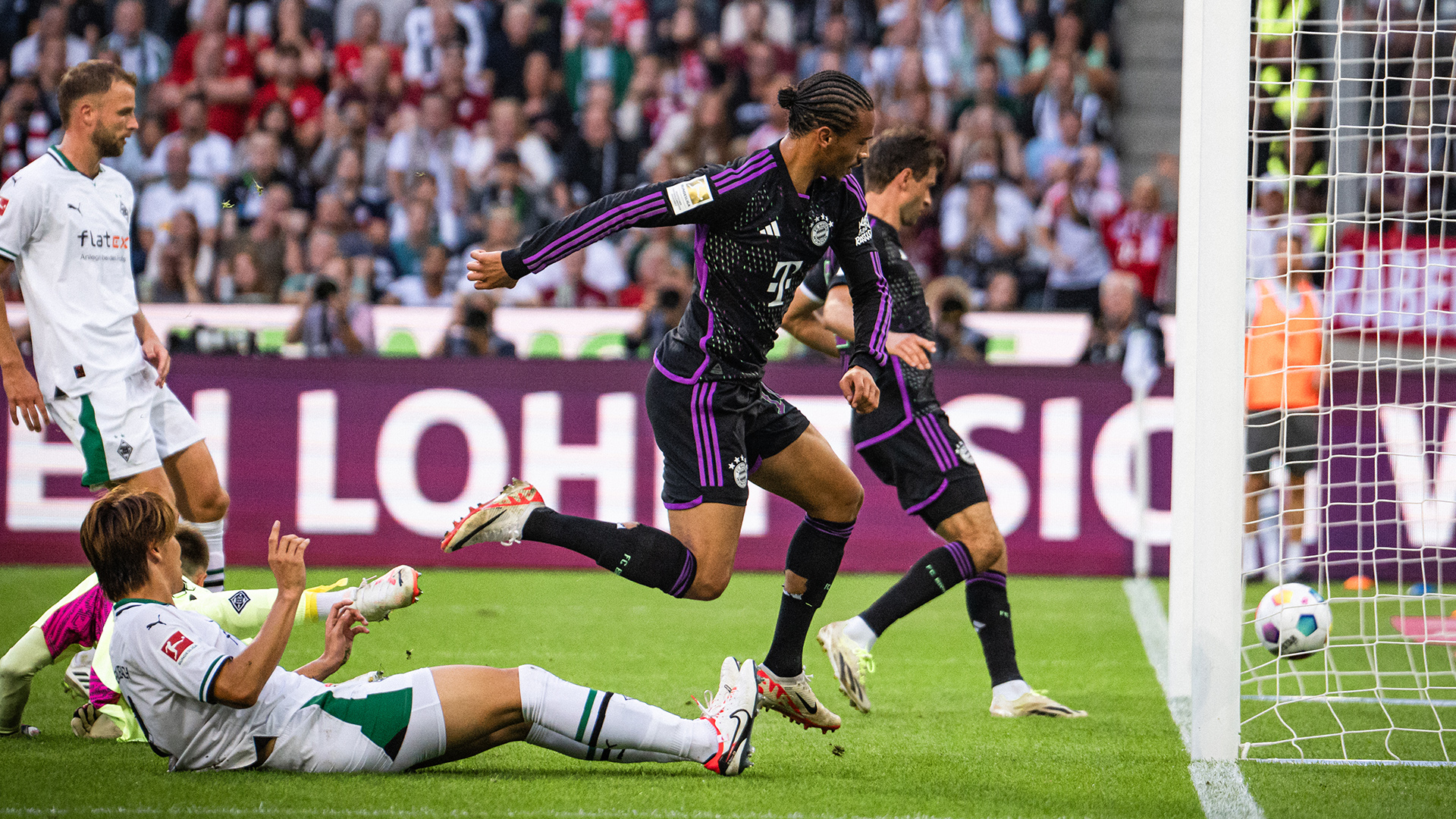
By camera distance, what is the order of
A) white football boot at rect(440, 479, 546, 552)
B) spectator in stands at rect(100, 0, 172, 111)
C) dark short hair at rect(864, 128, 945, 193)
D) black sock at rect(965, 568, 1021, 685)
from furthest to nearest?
1. spectator in stands at rect(100, 0, 172, 111)
2. dark short hair at rect(864, 128, 945, 193)
3. black sock at rect(965, 568, 1021, 685)
4. white football boot at rect(440, 479, 546, 552)

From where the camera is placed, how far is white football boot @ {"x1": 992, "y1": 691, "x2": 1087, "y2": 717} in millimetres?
5418

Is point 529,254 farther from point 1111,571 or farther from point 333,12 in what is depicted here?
point 333,12

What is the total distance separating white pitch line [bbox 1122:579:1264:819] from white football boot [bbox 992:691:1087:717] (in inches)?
15.8

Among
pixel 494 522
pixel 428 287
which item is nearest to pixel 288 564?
pixel 494 522

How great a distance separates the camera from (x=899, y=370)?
18.5ft

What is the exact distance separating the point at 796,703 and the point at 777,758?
0.23m

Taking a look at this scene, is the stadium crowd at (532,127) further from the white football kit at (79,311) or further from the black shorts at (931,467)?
the black shorts at (931,467)

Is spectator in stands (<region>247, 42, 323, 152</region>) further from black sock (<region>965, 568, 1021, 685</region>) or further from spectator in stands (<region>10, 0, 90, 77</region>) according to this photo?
black sock (<region>965, 568, 1021, 685</region>)

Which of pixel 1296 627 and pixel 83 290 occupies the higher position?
pixel 83 290

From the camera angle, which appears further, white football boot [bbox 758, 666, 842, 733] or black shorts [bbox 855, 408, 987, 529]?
black shorts [bbox 855, 408, 987, 529]

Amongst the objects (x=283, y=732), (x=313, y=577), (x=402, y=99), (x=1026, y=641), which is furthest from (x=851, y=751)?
(x=402, y=99)

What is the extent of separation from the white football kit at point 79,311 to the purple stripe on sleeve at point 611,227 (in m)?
2.10

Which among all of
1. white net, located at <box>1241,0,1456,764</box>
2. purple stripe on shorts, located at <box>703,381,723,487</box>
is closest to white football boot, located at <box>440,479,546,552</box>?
purple stripe on shorts, located at <box>703,381,723,487</box>

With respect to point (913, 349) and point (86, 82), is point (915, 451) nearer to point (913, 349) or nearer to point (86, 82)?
point (913, 349)
